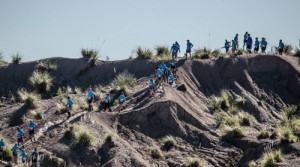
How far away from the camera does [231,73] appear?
4450 cm

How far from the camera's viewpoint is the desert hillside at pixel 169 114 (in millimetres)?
33406

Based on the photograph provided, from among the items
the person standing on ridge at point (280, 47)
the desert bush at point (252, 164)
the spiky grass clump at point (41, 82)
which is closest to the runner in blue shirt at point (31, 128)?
the desert bush at point (252, 164)

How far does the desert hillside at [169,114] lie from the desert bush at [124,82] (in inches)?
6.5

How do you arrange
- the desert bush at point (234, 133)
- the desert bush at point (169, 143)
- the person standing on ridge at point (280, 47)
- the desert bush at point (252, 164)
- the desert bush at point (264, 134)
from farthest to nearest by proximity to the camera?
1. the person standing on ridge at point (280, 47)
2. the desert bush at point (234, 133)
3. the desert bush at point (264, 134)
4. the desert bush at point (169, 143)
5. the desert bush at point (252, 164)

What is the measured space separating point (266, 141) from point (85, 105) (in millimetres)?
10710

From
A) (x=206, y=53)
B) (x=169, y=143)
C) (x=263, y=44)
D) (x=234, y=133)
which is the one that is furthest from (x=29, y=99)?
(x=263, y=44)

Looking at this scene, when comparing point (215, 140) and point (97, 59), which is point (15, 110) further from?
point (215, 140)

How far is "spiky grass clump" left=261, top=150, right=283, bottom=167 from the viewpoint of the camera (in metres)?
32.3

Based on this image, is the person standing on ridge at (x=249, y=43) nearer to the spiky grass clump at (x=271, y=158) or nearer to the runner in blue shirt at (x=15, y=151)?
the spiky grass clump at (x=271, y=158)

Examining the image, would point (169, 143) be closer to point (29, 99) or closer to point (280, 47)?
point (29, 99)

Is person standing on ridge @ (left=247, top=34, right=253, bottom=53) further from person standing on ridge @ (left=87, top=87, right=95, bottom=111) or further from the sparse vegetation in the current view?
person standing on ridge @ (left=87, top=87, right=95, bottom=111)

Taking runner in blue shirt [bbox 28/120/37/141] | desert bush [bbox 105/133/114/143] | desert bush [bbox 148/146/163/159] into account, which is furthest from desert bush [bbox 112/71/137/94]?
runner in blue shirt [bbox 28/120/37/141]

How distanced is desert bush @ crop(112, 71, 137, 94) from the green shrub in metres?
9.11

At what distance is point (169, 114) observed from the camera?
3662cm
